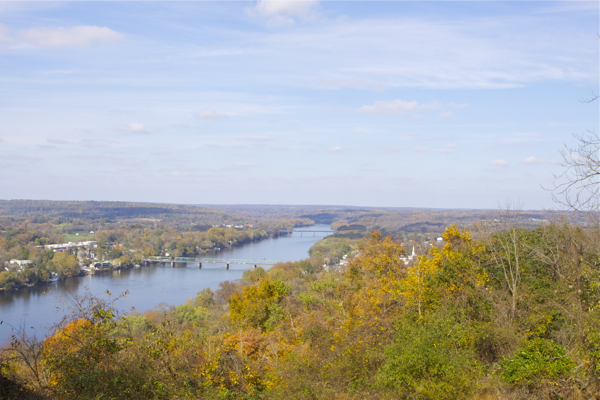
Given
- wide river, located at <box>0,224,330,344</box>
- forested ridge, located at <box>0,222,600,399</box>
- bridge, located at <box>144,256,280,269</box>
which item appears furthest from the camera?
bridge, located at <box>144,256,280,269</box>

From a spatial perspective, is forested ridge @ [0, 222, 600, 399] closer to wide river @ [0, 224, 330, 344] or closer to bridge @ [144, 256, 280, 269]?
wide river @ [0, 224, 330, 344]

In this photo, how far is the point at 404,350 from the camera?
5312mm

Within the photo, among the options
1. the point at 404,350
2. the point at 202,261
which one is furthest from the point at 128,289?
the point at 404,350

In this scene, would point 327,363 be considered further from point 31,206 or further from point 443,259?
point 31,206

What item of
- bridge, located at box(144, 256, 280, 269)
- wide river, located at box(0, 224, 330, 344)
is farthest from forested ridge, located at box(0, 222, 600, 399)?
bridge, located at box(144, 256, 280, 269)

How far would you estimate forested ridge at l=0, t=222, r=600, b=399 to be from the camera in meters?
4.78

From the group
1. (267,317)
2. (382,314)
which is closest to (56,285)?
(267,317)

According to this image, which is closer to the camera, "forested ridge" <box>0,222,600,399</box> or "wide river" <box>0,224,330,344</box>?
"forested ridge" <box>0,222,600,399</box>

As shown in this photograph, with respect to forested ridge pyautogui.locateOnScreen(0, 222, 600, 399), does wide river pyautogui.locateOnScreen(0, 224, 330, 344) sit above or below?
below

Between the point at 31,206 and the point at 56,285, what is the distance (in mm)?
93897

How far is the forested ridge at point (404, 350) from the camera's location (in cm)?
478

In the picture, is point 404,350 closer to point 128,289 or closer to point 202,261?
point 128,289

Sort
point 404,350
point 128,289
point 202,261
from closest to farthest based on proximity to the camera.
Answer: point 404,350
point 128,289
point 202,261

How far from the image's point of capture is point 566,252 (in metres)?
9.30
